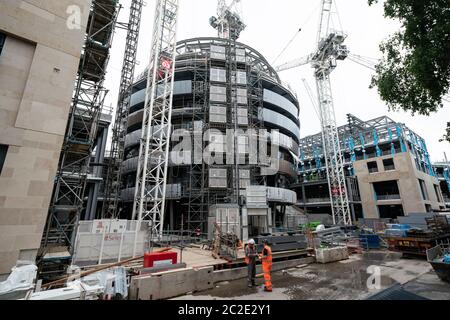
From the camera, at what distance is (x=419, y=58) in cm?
985

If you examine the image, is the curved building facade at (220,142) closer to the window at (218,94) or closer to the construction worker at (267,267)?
the window at (218,94)

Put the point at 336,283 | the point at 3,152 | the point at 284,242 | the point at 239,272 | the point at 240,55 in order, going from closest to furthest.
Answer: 1. the point at 3,152
2. the point at 336,283
3. the point at 239,272
4. the point at 284,242
5. the point at 240,55

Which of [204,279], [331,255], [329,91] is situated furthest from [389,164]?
[204,279]

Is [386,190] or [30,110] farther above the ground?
[386,190]

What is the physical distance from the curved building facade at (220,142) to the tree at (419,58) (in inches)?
555

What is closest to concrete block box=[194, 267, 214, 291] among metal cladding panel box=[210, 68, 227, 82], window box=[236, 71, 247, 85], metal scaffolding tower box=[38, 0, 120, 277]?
metal scaffolding tower box=[38, 0, 120, 277]

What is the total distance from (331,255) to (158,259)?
10532 millimetres

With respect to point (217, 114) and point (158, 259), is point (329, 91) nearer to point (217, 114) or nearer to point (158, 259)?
point (217, 114)

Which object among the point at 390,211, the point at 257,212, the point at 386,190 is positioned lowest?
the point at 257,212

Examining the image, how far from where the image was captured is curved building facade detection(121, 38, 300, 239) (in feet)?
74.7

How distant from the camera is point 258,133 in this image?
2802cm

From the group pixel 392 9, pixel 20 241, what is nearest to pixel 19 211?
pixel 20 241

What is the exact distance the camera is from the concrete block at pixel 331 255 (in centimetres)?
1278

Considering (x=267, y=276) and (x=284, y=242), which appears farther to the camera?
(x=284, y=242)
